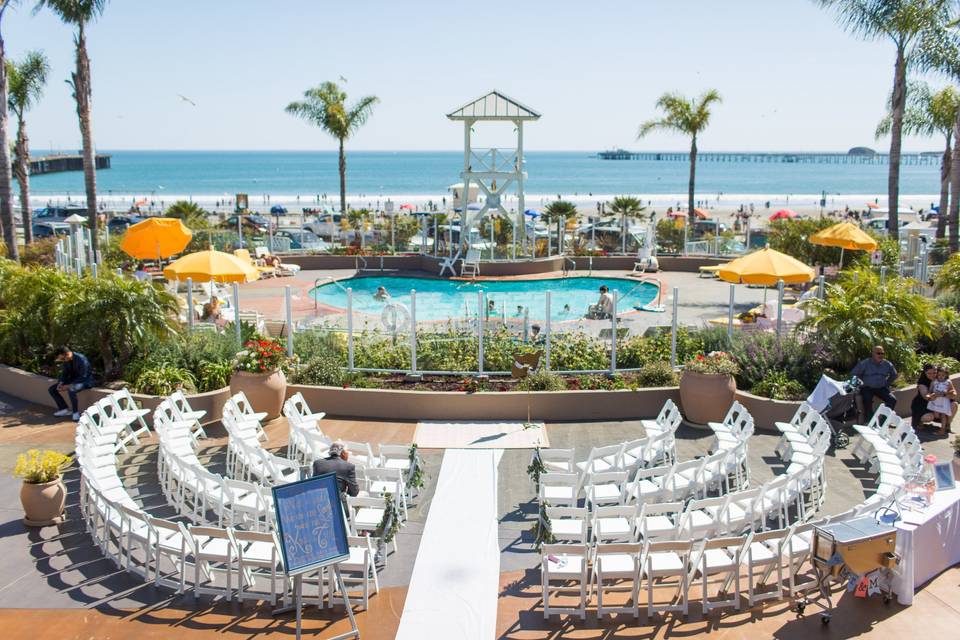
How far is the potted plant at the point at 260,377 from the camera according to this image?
543 inches

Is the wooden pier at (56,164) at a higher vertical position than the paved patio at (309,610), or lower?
higher

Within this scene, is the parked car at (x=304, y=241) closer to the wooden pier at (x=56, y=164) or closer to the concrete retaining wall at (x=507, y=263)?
the concrete retaining wall at (x=507, y=263)

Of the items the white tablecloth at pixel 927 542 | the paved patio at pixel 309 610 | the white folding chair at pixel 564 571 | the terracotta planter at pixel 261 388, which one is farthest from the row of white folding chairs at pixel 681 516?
the terracotta planter at pixel 261 388

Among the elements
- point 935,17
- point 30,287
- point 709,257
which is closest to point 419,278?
point 709,257

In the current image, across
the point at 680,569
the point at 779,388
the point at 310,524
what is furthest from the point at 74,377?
the point at 779,388

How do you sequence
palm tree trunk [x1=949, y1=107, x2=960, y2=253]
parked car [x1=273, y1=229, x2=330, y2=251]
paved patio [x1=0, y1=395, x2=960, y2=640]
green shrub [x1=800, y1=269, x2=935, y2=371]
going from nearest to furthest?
1. paved patio [x1=0, y1=395, x2=960, y2=640]
2. green shrub [x1=800, y1=269, x2=935, y2=371]
3. palm tree trunk [x1=949, y1=107, x2=960, y2=253]
4. parked car [x1=273, y1=229, x2=330, y2=251]

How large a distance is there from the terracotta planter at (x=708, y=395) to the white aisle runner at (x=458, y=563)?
3.85 m

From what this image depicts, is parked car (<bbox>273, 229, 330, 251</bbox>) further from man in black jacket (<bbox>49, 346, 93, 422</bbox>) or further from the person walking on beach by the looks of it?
the person walking on beach

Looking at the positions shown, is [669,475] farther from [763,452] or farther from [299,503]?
[299,503]

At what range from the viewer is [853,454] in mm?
12625

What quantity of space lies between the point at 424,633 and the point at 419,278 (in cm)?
2280

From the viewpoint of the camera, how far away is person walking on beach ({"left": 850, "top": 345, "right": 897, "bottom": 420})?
13336 mm

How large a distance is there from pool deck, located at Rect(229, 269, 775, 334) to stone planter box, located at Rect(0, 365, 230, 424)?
532cm

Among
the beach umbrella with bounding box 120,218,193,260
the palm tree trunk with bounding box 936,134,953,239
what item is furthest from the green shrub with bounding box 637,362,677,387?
the palm tree trunk with bounding box 936,134,953,239
